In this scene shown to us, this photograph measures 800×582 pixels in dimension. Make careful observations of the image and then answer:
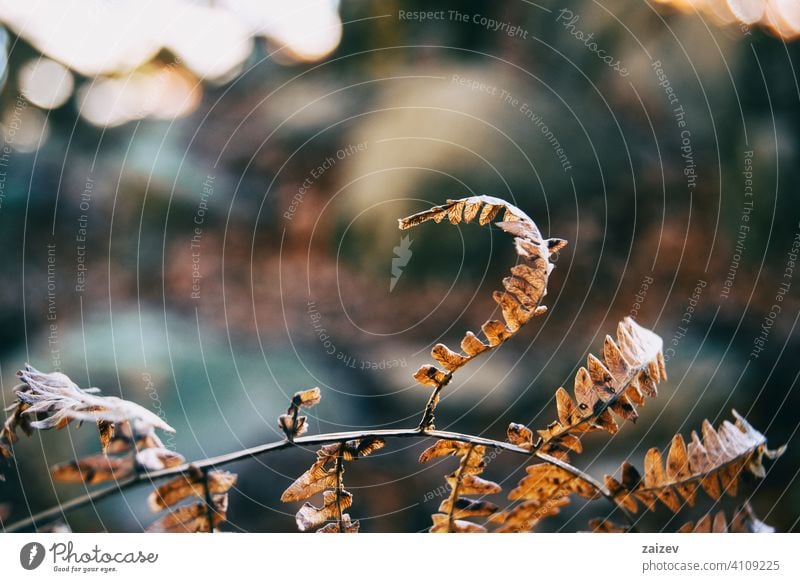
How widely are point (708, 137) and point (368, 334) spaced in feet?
1.35

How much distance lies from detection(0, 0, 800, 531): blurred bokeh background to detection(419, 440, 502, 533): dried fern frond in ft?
0.71

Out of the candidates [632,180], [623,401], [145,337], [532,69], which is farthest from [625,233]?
[145,337]

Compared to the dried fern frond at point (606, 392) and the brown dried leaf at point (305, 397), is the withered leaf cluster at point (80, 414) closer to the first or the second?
the brown dried leaf at point (305, 397)

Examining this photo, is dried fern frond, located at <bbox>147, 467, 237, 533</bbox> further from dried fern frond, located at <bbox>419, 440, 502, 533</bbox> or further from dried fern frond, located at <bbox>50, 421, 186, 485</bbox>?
dried fern frond, located at <bbox>419, 440, 502, 533</bbox>

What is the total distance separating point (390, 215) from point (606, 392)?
0.32 metres

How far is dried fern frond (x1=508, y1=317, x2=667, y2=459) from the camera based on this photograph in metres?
0.38

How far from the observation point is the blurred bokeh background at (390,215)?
1.98 feet

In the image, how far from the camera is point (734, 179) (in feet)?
2.10

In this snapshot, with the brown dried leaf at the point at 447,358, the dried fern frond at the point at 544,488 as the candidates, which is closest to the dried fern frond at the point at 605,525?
the dried fern frond at the point at 544,488
